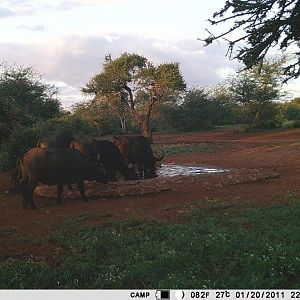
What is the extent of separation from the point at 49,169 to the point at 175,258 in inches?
209

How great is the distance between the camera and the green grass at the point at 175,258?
515cm

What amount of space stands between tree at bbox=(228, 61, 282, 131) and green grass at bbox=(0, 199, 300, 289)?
3290 centimetres

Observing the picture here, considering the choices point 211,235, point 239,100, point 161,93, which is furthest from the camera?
point 239,100

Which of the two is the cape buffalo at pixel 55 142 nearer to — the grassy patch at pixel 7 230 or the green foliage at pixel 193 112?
the grassy patch at pixel 7 230

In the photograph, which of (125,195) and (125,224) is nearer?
(125,224)

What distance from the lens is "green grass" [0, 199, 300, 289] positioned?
5148 millimetres

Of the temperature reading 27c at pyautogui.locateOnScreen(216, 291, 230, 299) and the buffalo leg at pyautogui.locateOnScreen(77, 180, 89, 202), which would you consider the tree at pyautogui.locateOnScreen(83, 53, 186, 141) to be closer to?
the buffalo leg at pyautogui.locateOnScreen(77, 180, 89, 202)

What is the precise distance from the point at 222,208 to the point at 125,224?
239cm

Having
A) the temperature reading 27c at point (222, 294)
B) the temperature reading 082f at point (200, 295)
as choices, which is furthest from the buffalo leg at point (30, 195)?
the temperature reading 27c at point (222, 294)

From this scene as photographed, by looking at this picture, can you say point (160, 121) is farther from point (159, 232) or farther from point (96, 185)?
point (159, 232)

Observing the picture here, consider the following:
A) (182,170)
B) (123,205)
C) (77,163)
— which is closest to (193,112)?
(182,170)

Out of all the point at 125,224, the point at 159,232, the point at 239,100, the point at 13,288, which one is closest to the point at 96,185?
the point at 125,224

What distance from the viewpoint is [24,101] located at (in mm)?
25906

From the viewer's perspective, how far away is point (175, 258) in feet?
19.0
